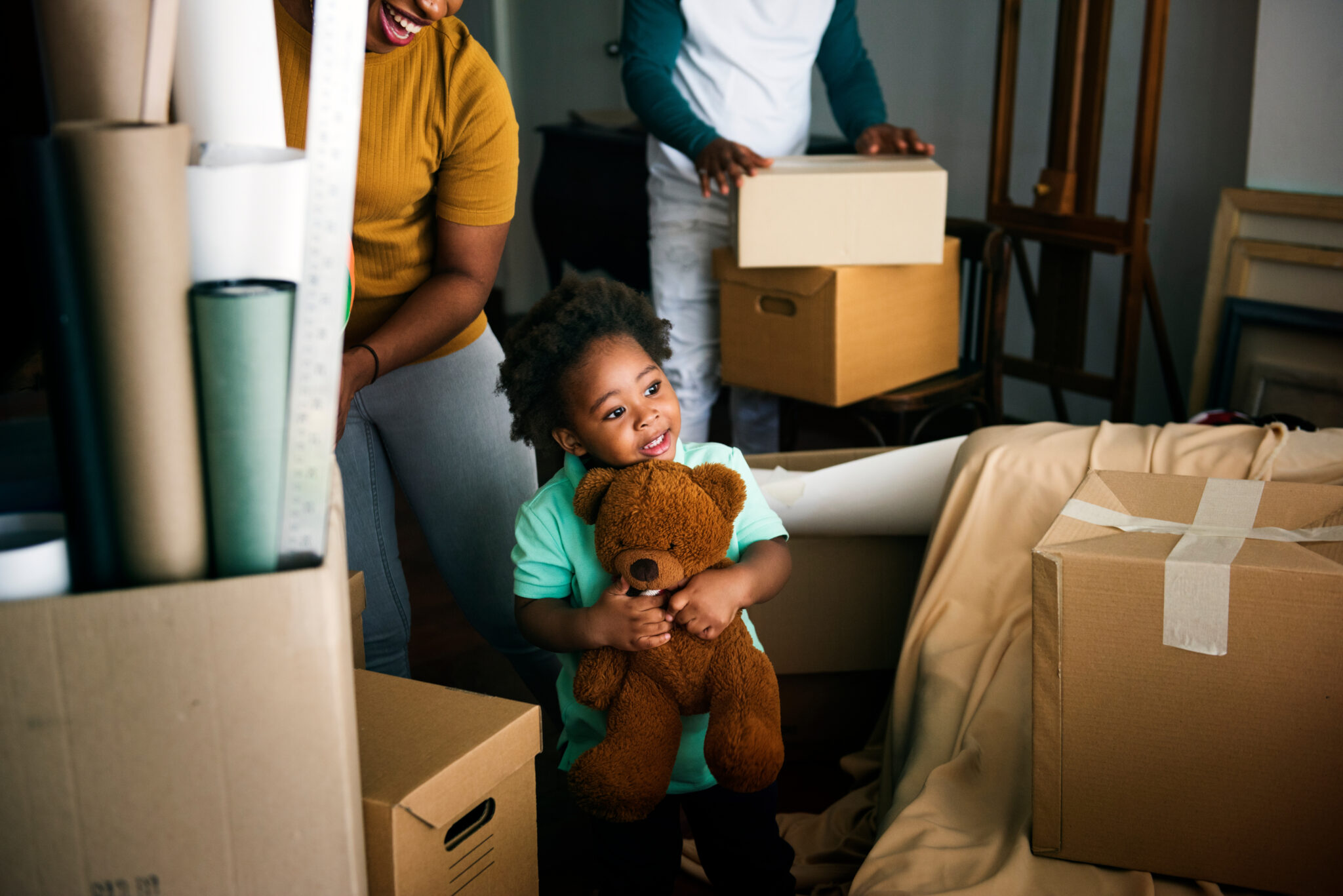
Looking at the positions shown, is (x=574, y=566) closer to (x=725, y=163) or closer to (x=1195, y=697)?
(x=1195, y=697)

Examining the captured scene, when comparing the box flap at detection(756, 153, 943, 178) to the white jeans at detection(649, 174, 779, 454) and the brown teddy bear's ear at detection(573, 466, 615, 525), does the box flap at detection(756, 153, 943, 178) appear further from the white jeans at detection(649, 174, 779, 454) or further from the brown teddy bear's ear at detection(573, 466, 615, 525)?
the brown teddy bear's ear at detection(573, 466, 615, 525)

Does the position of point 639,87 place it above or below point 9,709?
above

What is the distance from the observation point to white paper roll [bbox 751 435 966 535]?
166 centimetres

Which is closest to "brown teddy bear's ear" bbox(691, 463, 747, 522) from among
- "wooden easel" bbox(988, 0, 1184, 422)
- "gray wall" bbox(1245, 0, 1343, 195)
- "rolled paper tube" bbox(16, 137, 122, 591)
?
"rolled paper tube" bbox(16, 137, 122, 591)

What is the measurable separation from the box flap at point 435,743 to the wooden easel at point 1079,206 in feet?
6.71

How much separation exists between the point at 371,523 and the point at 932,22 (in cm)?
269

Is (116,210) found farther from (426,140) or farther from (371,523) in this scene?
(371,523)

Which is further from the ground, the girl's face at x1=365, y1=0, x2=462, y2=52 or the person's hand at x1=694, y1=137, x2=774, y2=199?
the girl's face at x1=365, y1=0, x2=462, y2=52

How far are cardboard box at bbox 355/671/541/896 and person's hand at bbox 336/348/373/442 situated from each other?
316 mm

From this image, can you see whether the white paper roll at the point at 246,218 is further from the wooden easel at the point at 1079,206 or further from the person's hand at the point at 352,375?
the wooden easel at the point at 1079,206

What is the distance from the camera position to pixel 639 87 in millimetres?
2252

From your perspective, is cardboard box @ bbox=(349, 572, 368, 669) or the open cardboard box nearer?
cardboard box @ bbox=(349, 572, 368, 669)

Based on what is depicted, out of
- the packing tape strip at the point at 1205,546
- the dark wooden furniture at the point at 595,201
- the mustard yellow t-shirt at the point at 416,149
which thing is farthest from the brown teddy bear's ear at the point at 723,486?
the dark wooden furniture at the point at 595,201

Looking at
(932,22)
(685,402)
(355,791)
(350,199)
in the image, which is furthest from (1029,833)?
(932,22)
